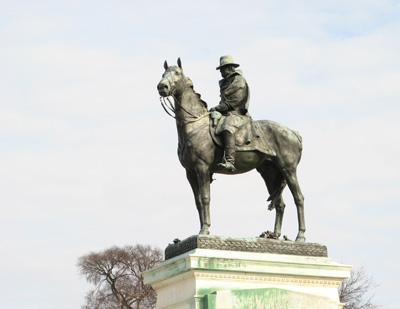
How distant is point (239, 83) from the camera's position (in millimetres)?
14852

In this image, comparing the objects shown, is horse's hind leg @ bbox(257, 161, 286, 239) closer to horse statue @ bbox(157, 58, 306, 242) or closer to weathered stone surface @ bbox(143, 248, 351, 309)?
horse statue @ bbox(157, 58, 306, 242)

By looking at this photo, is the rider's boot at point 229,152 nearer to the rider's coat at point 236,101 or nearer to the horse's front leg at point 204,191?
the horse's front leg at point 204,191

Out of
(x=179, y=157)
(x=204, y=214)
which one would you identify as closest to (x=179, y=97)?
(x=179, y=157)

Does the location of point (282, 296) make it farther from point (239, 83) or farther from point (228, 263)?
point (239, 83)

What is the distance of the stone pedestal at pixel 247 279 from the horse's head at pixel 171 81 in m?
2.30

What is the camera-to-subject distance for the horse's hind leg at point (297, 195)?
14.8 meters

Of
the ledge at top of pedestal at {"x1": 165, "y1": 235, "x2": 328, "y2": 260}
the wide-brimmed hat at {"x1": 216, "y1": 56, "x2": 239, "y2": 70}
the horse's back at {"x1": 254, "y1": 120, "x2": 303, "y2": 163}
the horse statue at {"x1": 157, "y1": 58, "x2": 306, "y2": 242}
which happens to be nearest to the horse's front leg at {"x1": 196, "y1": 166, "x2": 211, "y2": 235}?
the horse statue at {"x1": 157, "y1": 58, "x2": 306, "y2": 242}

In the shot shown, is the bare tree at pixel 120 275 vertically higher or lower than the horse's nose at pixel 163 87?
higher

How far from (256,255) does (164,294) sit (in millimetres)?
1555

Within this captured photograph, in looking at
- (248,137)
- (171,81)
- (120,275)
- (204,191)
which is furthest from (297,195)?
(120,275)

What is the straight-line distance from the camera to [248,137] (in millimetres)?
14438

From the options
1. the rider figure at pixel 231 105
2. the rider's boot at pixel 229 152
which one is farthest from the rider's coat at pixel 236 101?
the rider's boot at pixel 229 152

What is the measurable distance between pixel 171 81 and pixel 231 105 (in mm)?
1057

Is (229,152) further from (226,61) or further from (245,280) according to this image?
(245,280)
